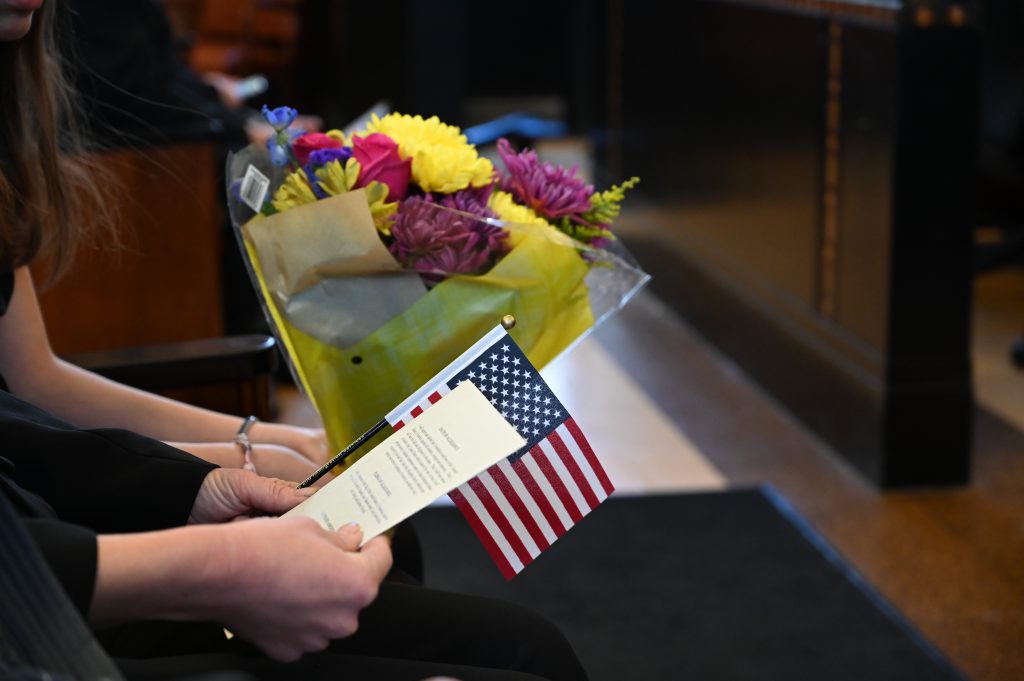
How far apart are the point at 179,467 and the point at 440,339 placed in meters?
0.29

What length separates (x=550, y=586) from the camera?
2664 millimetres

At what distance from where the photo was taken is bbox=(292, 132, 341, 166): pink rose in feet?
4.61

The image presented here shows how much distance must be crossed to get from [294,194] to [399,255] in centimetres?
14

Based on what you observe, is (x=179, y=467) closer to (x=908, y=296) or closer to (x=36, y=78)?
(x=36, y=78)

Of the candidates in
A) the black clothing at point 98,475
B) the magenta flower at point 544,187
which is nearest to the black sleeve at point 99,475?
the black clothing at point 98,475

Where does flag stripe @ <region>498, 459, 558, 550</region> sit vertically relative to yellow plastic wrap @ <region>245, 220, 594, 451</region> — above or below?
below

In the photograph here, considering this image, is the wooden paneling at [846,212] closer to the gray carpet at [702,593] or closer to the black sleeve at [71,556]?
the gray carpet at [702,593]

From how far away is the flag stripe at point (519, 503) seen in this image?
129 centimetres

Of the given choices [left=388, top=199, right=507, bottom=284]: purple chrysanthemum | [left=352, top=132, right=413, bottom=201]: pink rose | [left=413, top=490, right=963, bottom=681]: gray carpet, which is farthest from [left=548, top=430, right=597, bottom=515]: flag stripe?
[left=413, top=490, right=963, bottom=681]: gray carpet

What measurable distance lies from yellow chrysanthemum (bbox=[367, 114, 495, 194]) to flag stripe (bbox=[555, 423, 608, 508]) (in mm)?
302

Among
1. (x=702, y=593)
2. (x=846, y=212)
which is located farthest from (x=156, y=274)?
(x=846, y=212)

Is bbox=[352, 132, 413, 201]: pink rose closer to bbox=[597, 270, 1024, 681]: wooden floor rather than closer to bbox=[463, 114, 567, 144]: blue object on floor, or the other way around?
bbox=[597, 270, 1024, 681]: wooden floor

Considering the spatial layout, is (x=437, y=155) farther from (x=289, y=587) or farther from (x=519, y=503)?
(x=289, y=587)

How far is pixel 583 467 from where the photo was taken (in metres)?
1.28
